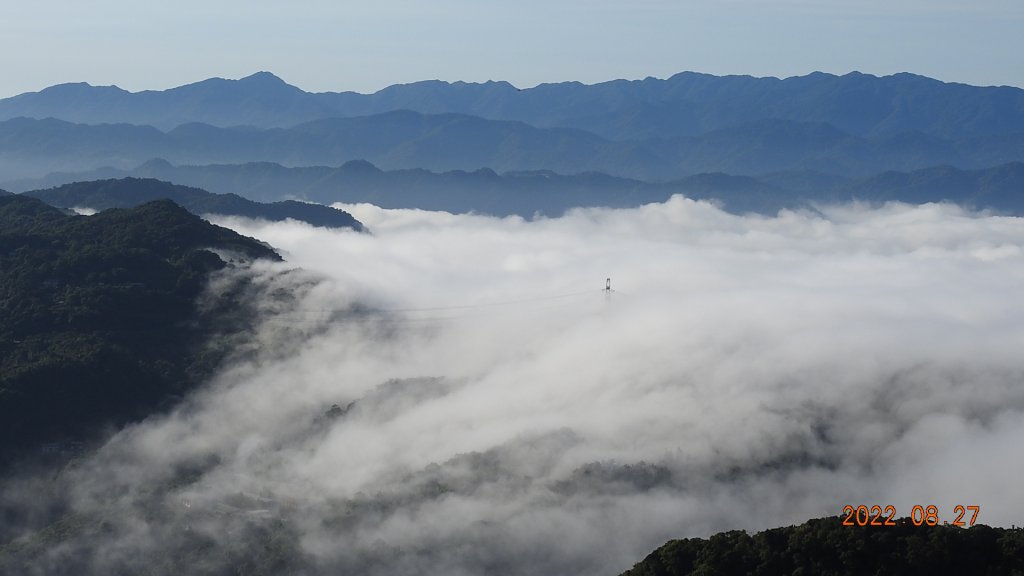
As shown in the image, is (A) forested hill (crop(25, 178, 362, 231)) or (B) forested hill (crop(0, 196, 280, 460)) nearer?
(B) forested hill (crop(0, 196, 280, 460))

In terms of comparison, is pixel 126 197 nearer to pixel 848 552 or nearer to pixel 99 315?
pixel 99 315

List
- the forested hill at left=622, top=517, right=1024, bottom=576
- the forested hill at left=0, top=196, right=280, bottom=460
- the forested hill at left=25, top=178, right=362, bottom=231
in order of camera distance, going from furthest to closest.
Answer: the forested hill at left=25, top=178, right=362, bottom=231, the forested hill at left=0, top=196, right=280, bottom=460, the forested hill at left=622, top=517, right=1024, bottom=576

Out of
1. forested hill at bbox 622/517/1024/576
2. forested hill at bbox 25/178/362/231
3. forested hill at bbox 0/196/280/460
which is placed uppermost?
→ forested hill at bbox 25/178/362/231

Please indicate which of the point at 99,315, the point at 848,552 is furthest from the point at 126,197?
the point at 848,552

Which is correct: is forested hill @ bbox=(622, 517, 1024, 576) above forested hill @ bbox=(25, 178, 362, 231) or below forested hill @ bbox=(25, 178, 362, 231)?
below

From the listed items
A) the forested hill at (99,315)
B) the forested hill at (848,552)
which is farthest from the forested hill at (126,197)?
the forested hill at (848,552)

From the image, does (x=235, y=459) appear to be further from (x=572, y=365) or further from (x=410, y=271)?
(x=410, y=271)

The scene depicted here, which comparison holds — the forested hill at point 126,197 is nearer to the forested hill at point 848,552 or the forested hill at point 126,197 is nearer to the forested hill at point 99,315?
the forested hill at point 99,315

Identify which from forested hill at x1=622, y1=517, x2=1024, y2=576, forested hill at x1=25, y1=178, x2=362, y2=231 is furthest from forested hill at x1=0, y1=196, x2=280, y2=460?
forested hill at x1=622, y1=517, x2=1024, y2=576

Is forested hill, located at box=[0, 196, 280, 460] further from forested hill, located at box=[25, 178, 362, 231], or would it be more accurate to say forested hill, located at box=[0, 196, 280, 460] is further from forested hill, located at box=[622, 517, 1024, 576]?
forested hill, located at box=[622, 517, 1024, 576]
